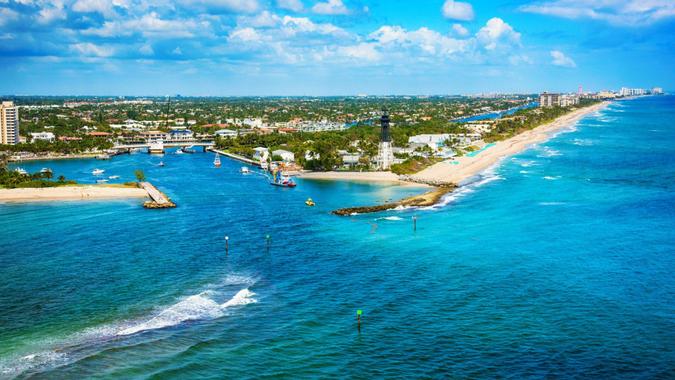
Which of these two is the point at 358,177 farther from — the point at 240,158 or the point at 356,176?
the point at 240,158

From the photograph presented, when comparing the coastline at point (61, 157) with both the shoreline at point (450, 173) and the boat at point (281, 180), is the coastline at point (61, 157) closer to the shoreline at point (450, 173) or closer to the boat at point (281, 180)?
the boat at point (281, 180)

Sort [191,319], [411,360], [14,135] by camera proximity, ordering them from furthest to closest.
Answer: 1. [14,135]
2. [191,319]
3. [411,360]

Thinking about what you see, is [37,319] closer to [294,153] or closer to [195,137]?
[294,153]

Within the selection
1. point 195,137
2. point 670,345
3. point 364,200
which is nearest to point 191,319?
point 670,345

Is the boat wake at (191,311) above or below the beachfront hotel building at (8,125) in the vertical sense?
below

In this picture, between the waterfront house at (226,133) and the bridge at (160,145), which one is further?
the waterfront house at (226,133)

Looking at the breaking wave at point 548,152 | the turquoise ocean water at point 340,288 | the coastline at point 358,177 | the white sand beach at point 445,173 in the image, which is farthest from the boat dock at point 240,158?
the breaking wave at point 548,152

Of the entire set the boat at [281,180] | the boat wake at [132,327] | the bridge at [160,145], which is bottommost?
the boat wake at [132,327]
